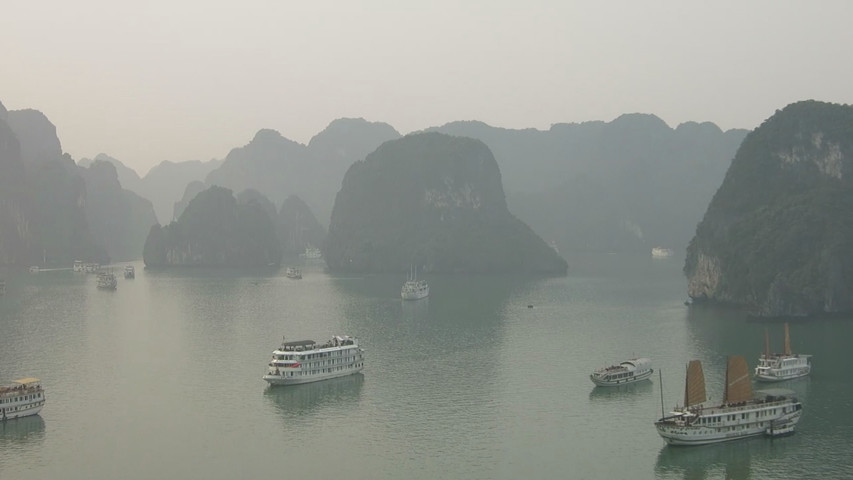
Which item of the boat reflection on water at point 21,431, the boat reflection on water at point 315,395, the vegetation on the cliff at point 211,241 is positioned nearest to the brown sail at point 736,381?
the boat reflection on water at point 315,395

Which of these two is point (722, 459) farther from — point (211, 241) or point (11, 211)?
point (11, 211)

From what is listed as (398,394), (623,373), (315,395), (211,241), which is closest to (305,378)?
(315,395)

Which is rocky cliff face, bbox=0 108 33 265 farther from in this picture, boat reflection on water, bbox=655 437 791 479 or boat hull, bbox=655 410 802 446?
boat reflection on water, bbox=655 437 791 479

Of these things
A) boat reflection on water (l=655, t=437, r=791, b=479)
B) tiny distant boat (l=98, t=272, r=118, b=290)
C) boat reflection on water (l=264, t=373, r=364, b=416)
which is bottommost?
boat reflection on water (l=655, t=437, r=791, b=479)

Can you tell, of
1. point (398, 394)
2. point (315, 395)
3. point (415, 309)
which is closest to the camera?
point (398, 394)

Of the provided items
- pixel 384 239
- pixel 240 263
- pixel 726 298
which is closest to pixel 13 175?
pixel 240 263

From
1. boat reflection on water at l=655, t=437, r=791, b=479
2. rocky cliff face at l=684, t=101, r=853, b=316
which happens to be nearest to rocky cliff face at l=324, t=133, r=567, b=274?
rocky cliff face at l=684, t=101, r=853, b=316
